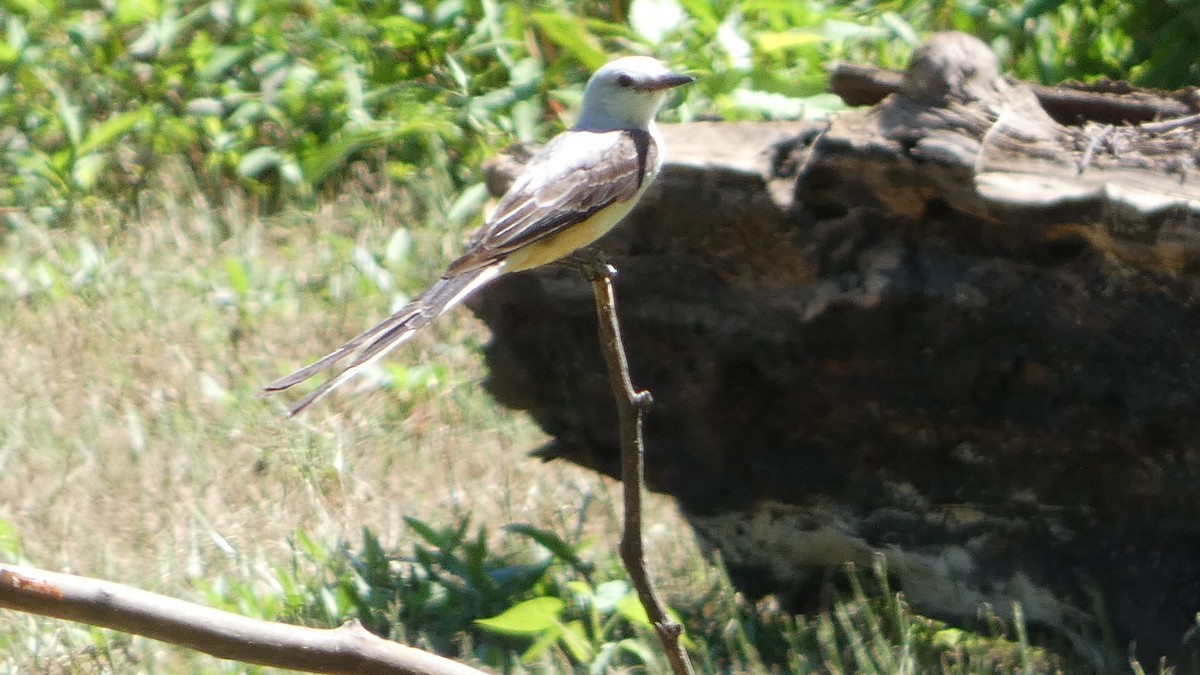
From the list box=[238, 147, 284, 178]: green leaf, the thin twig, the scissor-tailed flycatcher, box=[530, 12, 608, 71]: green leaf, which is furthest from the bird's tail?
box=[238, 147, 284, 178]: green leaf

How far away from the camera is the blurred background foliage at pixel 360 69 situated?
5.23 metres

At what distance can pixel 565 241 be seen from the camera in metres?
2.86

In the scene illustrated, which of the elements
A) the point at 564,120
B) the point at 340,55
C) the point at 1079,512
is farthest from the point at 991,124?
the point at 340,55

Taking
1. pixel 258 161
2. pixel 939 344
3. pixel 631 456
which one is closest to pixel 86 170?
pixel 258 161

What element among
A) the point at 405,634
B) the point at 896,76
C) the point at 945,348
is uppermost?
the point at 896,76

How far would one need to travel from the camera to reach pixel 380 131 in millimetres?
5949

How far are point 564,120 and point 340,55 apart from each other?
4.05ft

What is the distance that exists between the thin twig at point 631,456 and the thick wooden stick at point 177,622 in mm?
586

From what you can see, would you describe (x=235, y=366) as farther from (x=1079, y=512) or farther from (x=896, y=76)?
(x=1079, y=512)

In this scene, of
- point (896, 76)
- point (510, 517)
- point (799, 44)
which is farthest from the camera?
point (799, 44)

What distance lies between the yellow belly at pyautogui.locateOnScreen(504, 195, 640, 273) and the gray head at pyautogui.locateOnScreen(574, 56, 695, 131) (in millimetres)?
447

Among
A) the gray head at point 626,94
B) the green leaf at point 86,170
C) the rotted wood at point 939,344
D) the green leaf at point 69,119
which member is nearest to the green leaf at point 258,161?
the green leaf at point 86,170

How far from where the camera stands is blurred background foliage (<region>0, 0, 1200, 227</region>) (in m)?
5.23

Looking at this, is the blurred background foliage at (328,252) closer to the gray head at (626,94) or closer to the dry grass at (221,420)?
the dry grass at (221,420)
